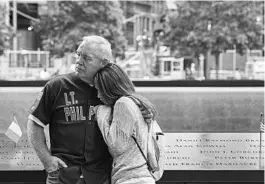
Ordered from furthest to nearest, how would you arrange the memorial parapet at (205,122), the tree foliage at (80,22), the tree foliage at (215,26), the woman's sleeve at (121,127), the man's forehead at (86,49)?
1. the tree foliage at (80,22)
2. the tree foliage at (215,26)
3. the memorial parapet at (205,122)
4. the man's forehead at (86,49)
5. the woman's sleeve at (121,127)

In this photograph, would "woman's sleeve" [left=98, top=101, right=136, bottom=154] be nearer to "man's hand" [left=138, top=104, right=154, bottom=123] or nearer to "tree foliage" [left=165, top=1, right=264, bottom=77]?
"man's hand" [left=138, top=104, right=154, bottom=123]

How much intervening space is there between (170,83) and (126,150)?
228 centimetres

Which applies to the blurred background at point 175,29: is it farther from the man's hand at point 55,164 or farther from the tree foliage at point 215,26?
the man's hand at point 55,164

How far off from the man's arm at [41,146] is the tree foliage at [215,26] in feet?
96.2

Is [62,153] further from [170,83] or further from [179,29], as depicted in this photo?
[179,29]

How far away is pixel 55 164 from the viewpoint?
10.1 ft

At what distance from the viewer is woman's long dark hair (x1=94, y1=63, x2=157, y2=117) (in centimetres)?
299

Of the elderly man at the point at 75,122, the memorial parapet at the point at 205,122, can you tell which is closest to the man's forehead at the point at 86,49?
the elderly man at the point at 75,122

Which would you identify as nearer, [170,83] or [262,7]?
[170,83]

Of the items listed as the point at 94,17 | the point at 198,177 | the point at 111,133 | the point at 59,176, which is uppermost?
the point at 94,17

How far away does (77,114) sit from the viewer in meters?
3.09

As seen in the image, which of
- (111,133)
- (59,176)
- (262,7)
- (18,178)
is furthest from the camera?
(262,7)

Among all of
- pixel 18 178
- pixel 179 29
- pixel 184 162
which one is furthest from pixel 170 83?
pixel 179 29

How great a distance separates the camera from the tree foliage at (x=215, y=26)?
105ft
